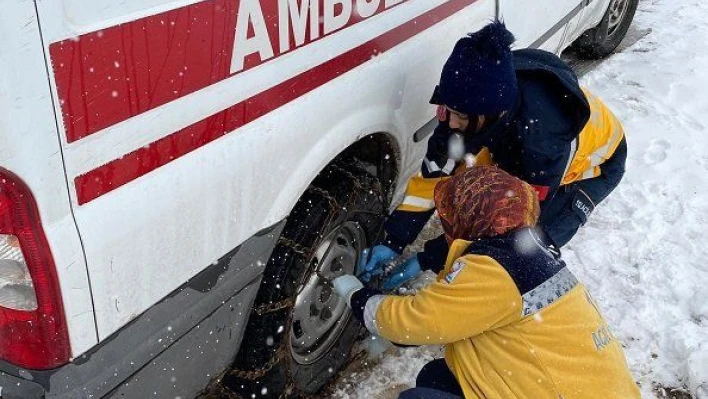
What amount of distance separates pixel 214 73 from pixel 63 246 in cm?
51

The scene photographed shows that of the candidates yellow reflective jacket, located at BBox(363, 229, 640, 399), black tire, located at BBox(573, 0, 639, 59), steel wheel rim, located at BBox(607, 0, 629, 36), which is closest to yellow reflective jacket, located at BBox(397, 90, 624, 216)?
yellow reflective jacket, located at BBox(363, 229, 640, 399)

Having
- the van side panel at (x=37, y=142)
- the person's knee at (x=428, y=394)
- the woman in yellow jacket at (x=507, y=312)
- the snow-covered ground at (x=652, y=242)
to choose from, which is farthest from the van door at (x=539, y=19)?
the van side panel at (x=37, y=142)

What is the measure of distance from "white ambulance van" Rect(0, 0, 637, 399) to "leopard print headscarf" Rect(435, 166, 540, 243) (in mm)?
436

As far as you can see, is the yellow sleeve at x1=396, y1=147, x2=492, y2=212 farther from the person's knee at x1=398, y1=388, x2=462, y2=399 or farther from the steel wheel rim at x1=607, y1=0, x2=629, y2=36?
the steel wheel rim at x1=607, y1=0, x2=629, y2=36

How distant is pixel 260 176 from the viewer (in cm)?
188

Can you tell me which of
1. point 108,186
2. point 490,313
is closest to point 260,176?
point 108,186

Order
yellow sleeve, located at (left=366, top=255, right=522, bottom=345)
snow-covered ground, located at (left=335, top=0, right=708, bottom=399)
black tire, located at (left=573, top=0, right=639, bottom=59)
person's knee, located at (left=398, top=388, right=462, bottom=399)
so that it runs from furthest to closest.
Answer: black tire, located at (left=573, top=0, right=639, bottom=59) < snow-covered ground, located at (left=335, top=0, right=708, bottom=399) < person's knee, located at (left=398, top=388, right=462, bottom=399) < yellow sleeve, located at (left=366, top=255, right=522, bottom=345)

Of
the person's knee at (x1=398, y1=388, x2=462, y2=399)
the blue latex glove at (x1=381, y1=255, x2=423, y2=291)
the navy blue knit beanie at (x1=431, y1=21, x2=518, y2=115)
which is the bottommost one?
the blue latex glove at (x1=381, y1=255, x2=423, y2=291)

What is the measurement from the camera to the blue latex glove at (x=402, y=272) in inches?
107

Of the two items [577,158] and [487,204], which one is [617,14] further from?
[487,204]

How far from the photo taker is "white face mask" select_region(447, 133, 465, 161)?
2.55m

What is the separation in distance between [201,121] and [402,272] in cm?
133

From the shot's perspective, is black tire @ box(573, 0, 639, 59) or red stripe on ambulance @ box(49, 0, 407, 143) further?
black tire @ box(573, 0, 639, 59)

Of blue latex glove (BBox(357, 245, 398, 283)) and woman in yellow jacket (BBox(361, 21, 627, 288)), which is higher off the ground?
woman in yellow jacket (BBox(361, 21, 627, 288))
